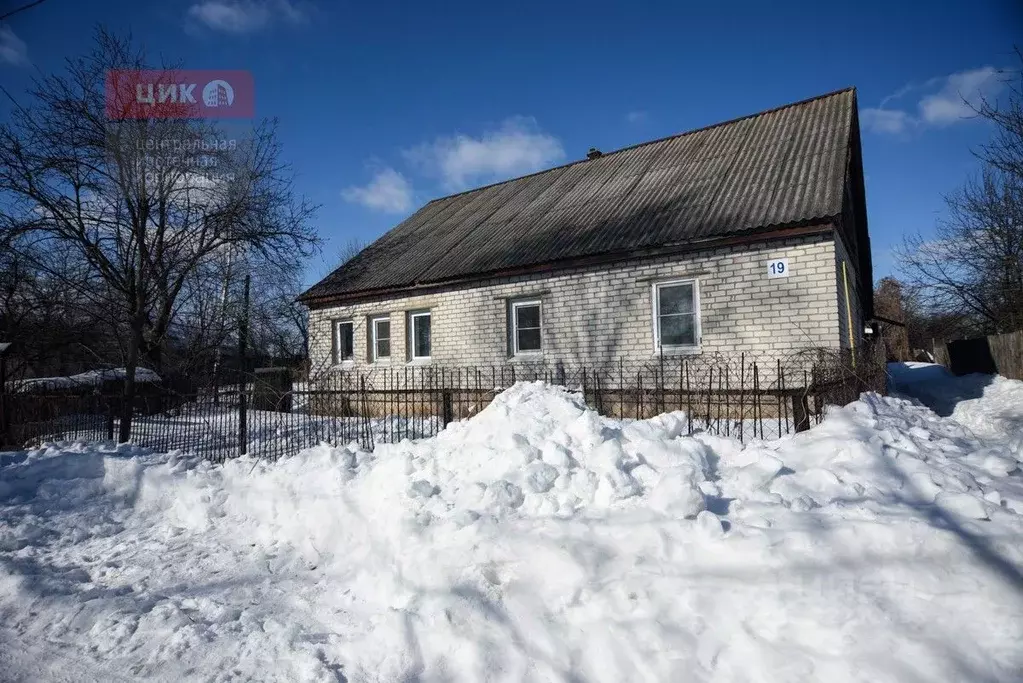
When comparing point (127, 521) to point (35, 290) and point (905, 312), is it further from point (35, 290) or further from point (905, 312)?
point (905, 312)

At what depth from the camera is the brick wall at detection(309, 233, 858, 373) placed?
8.63 meters

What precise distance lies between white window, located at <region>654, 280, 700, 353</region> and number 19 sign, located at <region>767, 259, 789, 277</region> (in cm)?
120

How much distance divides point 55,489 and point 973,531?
342 inches

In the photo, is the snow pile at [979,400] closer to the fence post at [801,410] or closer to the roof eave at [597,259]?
the fence post at [801,410]

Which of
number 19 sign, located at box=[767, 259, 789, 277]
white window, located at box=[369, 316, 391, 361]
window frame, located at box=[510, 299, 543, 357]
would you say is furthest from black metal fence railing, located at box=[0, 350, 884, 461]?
white window, located at box=[369, 316, 391, 361]

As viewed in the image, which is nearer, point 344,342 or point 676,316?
point 676,316

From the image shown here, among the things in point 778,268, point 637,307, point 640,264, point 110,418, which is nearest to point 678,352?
point 637,307

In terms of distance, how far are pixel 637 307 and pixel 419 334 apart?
18.5 ft

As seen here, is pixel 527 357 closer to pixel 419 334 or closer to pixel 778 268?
pixel 419 334

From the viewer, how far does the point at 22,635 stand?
11.7 ft

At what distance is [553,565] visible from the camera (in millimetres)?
3301

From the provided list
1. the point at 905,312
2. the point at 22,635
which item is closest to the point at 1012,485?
the point at 22,635

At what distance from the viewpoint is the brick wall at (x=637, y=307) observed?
8.63 meters

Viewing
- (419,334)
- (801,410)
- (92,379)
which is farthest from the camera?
(92,379)
